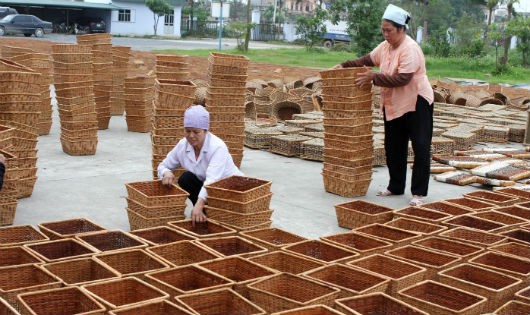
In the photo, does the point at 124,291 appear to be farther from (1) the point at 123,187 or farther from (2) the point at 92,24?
(2) the point at 92,24

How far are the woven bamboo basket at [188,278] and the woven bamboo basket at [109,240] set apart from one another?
840mm

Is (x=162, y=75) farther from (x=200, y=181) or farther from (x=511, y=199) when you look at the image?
(x=511, y=199)

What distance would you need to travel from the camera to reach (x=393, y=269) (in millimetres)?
5316

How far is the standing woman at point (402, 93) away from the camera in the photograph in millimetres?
7449

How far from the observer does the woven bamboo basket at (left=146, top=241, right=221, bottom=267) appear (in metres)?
5.27

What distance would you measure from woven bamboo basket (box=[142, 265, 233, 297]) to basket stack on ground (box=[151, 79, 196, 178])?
306cm

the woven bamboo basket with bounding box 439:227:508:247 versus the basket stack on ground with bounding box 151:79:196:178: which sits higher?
the basket stack on ground with bounding box 151:79:196:178

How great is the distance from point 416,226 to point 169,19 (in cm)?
5585

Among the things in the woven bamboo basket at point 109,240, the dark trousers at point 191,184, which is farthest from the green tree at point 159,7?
the woven bamboo basket at point 109,240

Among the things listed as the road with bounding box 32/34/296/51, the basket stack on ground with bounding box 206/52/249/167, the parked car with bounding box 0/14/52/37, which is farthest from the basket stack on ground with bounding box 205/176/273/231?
the parked car with bounding box 0/14/52/37

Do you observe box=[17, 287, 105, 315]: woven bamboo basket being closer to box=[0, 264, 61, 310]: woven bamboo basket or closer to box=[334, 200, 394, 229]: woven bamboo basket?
box=[0, 264, 61, 310]: woven bamboo basket

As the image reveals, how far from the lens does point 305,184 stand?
8.70 metres

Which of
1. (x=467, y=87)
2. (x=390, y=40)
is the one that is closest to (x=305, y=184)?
(x=390, y=40)

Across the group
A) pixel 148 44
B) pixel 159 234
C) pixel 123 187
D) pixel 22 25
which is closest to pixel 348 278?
pixel 159 234
